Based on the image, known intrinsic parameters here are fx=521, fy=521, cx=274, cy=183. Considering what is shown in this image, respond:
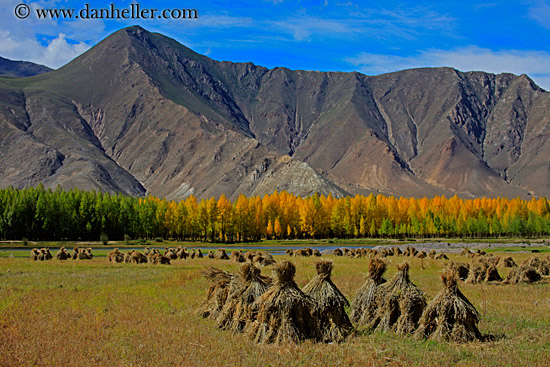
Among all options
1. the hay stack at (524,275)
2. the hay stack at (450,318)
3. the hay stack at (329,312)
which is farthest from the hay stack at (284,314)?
the hay stack at (524,275)

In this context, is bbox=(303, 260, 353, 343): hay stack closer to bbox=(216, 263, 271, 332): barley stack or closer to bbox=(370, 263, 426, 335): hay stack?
bbox=(370, 263, 426, 335): hay stack

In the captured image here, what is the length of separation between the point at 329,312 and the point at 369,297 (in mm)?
2693

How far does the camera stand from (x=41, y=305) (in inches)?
898

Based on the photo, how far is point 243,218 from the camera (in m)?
128

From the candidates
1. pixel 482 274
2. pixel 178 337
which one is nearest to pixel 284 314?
pixel 178 337

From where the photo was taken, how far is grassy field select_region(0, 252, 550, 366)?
1497 cm

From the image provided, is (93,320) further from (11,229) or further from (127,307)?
(11,229)

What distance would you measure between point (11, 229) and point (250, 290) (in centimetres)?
10068

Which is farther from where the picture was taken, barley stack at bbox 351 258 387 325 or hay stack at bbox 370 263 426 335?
barley stack at bbox 351 258 387 325

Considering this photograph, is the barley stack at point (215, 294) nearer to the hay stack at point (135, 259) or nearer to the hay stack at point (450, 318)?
the hay stack at point (450, 318)

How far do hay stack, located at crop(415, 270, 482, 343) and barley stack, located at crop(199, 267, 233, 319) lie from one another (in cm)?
755

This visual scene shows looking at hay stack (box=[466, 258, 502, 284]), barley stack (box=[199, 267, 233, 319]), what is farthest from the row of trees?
barley stack (box=[199, 267, 233, 319])

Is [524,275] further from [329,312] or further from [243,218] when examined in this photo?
[243,218]

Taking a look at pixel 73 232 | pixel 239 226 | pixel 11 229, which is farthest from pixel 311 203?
pixel 11 229
